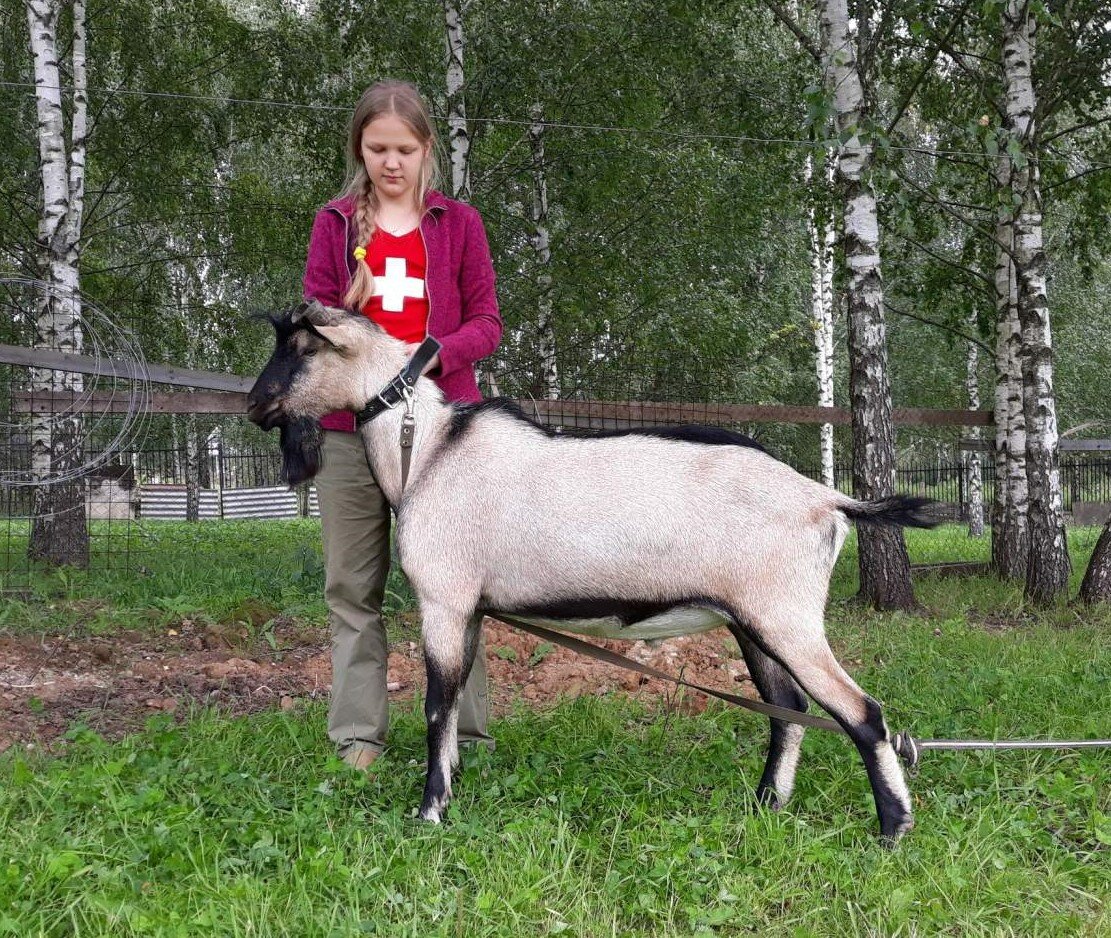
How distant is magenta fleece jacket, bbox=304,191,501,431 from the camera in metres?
3.87

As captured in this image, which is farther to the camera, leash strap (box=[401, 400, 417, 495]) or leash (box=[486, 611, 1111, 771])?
leash strap (box=[401, 400, 417, 495])

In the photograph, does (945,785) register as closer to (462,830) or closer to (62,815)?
(462,830)

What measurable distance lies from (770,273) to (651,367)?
574 inches

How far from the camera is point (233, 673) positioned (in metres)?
5.62

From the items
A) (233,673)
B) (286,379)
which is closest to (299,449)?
(286,379)

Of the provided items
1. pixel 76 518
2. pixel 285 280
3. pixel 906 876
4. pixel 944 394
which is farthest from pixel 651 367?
pixel 944 394

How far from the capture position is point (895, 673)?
5.42m

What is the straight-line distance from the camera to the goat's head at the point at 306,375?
3.46 meters

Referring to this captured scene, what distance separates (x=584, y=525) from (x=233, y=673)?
126 inches

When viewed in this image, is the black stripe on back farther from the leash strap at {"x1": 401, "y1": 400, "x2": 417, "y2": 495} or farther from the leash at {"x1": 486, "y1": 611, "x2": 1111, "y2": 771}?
the leash at {"x1": 486, "y1": 611, "x2": 1111, "y2": 771}

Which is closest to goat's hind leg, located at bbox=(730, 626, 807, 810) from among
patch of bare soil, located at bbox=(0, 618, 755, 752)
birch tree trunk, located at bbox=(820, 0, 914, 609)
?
patch of bare soil, located at bbox=(0, 618, 755, 752)

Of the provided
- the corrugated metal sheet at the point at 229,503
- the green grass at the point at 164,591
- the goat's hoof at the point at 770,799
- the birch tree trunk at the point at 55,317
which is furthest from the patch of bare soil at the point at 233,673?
the corrugated metal sheet at the point at 229,503

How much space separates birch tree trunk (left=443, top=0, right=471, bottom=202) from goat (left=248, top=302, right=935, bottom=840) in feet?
22.5

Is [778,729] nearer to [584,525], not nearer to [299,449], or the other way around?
[584,525]
